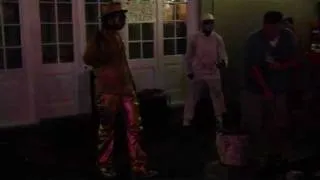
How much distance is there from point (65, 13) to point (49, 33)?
471 mm

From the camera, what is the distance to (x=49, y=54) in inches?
411

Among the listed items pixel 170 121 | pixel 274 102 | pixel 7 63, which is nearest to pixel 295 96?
pixel 274 102

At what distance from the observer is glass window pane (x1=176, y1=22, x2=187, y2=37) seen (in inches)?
469

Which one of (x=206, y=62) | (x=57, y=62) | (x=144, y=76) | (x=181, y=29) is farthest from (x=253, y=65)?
(x=181, y=29)

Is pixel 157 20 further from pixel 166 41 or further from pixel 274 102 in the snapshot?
pixel 274 102

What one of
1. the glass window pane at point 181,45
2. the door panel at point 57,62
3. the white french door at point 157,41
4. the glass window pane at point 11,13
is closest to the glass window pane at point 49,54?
the door panel at point 57,62

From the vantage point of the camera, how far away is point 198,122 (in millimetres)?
10578

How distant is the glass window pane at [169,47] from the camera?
11773mm

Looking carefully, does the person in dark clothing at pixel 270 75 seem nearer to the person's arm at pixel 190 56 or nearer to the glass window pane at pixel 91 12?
the person's arm at pixel 190 56

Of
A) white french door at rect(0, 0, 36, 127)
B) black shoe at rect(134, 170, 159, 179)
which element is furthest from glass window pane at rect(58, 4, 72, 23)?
black shoe at rect(134, 170, 159, 179)

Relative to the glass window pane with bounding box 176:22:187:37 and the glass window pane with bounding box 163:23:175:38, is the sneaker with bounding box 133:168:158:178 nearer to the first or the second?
the glass window pane with bounding box 163:23:175:38

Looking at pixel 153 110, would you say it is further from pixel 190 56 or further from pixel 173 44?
pixel 173 44

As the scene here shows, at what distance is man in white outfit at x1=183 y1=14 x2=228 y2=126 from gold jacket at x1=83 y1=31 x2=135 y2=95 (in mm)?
3135

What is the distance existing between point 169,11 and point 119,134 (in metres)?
4.18
